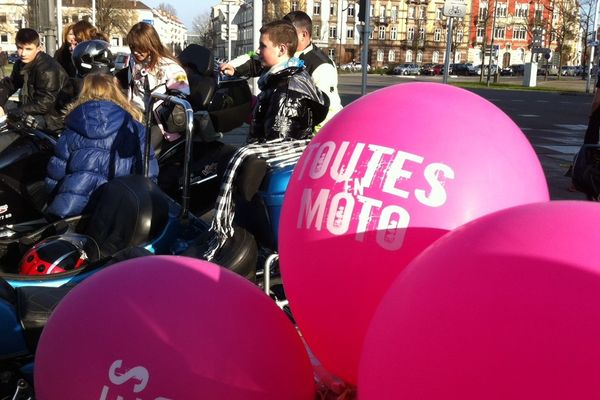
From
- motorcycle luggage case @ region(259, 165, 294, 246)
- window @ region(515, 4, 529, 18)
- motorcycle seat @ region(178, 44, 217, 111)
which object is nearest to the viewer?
motorcycle luggage case @ region(259, 165, 294, 246)

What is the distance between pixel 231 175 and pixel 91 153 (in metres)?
1.18

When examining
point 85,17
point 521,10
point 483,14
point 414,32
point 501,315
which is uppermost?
point 521,10

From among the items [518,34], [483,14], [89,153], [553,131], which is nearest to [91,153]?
[89,153]

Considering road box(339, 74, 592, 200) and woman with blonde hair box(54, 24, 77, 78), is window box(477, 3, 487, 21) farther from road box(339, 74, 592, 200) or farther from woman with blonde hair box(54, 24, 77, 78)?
woman with blonde hair box(54, 24, 77, 78)

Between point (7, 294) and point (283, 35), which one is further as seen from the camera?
point (283, 35)

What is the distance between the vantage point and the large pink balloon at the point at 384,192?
1.79 meters

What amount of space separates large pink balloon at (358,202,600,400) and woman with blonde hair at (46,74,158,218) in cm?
276

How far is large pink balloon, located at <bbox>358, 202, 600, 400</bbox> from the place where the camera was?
1104mm

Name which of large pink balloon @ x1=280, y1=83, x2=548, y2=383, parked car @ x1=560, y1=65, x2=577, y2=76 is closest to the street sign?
large pink balloon @ x1=280, y1=83, x2=548, y2=383

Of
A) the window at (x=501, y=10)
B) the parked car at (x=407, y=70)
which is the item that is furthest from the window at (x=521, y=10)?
the parked car at (x=407, y=70)

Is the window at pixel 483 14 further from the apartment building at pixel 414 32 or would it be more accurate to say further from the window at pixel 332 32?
the window at pixel 332 32

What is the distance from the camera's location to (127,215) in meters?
3.36

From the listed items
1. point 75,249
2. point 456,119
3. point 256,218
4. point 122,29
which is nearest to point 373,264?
point 456,119

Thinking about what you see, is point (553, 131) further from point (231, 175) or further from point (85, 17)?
point (85, 17)
